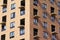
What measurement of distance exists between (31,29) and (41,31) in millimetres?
3039

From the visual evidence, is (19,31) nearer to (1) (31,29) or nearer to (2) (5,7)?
(1) (31,29)

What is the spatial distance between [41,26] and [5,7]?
945 centimetres

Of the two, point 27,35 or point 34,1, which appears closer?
point 27,35

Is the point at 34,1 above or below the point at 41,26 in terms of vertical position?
above

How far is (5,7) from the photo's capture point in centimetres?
6894

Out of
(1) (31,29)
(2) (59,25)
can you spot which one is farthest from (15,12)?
(2) (59,25)

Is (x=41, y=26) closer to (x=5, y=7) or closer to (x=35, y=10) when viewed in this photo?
(x=35, y=10)

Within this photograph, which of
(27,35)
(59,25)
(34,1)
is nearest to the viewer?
(27,35)

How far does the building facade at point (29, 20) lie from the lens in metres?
63.0

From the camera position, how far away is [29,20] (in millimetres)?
62719

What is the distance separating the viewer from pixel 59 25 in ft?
232

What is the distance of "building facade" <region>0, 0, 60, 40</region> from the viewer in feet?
207

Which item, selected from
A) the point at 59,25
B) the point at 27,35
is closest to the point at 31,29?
the point at 27,35

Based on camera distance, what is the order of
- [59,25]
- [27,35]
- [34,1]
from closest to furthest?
[27,35] → [34,1] → [59,25]
